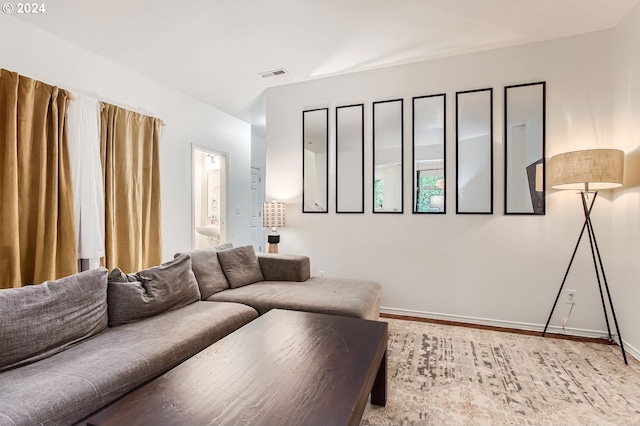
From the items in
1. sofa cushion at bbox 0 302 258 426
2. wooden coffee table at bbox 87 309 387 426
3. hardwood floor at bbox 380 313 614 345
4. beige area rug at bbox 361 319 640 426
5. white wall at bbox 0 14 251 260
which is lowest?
hardwood floor at bbox 380 313 614 345

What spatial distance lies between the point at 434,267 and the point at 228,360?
8.46 ft

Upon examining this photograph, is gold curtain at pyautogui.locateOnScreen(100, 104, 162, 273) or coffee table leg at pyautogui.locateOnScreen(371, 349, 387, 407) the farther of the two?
gold curtain at pyautogui.locateOnScreen(100, 104, 162, 273)

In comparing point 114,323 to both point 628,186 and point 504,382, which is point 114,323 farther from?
point 628,186

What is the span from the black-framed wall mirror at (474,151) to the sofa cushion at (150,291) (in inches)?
106

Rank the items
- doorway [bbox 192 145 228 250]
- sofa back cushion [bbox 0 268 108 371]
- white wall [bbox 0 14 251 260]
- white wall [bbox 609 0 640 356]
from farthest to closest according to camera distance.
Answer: doorway [bbox 192 145 228 250] < white wall [bbox 0 14 251 260] < white wall [bbox 609 0 640 356] < sofa back cushion [bbox 0 268 108 371]

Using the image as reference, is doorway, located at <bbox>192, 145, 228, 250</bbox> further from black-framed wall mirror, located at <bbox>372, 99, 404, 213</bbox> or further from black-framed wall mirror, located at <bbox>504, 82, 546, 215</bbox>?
black-framed wall mirror, located at <bbox>504, 82, 546, 215</bbox>

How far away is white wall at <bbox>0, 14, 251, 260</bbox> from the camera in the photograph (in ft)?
8.75

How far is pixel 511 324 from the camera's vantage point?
3.13 meters

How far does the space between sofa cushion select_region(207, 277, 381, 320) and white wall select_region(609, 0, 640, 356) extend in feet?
6.62

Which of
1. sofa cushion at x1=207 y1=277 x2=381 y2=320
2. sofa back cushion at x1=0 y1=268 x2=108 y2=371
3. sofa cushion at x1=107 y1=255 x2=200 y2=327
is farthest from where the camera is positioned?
sofa cushion at x1=207 y1=277 x2=381 y2=320

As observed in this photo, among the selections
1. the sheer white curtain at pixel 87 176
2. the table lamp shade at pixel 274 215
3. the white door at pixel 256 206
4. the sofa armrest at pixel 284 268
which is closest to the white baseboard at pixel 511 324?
the sofa armrest at pixel 284 268

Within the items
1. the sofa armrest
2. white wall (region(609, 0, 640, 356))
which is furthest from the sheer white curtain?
white wall (region(609, 0, 640, 356))

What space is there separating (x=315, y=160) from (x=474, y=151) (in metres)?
1.78

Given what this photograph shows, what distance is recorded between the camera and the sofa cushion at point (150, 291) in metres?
2.01
